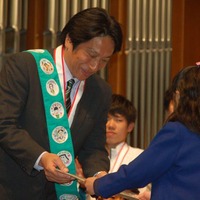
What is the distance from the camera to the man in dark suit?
2.07m

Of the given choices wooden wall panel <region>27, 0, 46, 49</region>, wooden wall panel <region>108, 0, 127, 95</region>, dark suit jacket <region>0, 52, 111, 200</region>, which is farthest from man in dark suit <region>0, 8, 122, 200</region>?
wooden wall panel <region>108, 0, 127, 95</region>

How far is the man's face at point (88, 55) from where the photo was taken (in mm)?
2184

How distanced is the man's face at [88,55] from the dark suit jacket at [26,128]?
13 cm

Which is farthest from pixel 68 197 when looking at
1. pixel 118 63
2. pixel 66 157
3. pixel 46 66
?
pixel 118 63

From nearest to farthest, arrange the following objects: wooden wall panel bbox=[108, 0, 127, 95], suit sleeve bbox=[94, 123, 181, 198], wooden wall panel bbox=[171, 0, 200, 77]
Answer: suit sleeve bbox=[94, 123, 181, 198], wooden wall panel bbox=[108, 0, 127, 95], wooden wall panel bbox=[171, 0, 200, 77]

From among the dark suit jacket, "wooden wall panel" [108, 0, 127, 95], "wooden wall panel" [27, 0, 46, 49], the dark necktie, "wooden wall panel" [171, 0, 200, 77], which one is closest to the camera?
the dark suit jacket

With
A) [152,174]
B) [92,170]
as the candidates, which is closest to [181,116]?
[152,174]

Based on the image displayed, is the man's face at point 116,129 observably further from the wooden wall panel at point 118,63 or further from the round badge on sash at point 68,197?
the round badge on sash at point 68,197

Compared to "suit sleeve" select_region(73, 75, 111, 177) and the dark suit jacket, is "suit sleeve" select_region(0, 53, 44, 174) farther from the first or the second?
"suit sleeve" select_region(73, 75, 111, 177)

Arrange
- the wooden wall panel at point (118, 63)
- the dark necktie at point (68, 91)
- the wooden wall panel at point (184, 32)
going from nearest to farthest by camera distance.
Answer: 1. the dark necktie at point (68, 91)
2. the wooden wall panel at point (118, 63)
3. the wooden wall panel at point (184, 32)

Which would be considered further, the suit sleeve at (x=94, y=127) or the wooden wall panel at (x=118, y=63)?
the wooden wall panel at (x=118, y=63)

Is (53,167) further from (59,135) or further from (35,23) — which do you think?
(35,23)

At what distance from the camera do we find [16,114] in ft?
6.82

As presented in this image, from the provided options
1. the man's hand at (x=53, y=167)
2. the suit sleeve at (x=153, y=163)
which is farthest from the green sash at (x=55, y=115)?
the suit sleeve at (x=153, y=163)
